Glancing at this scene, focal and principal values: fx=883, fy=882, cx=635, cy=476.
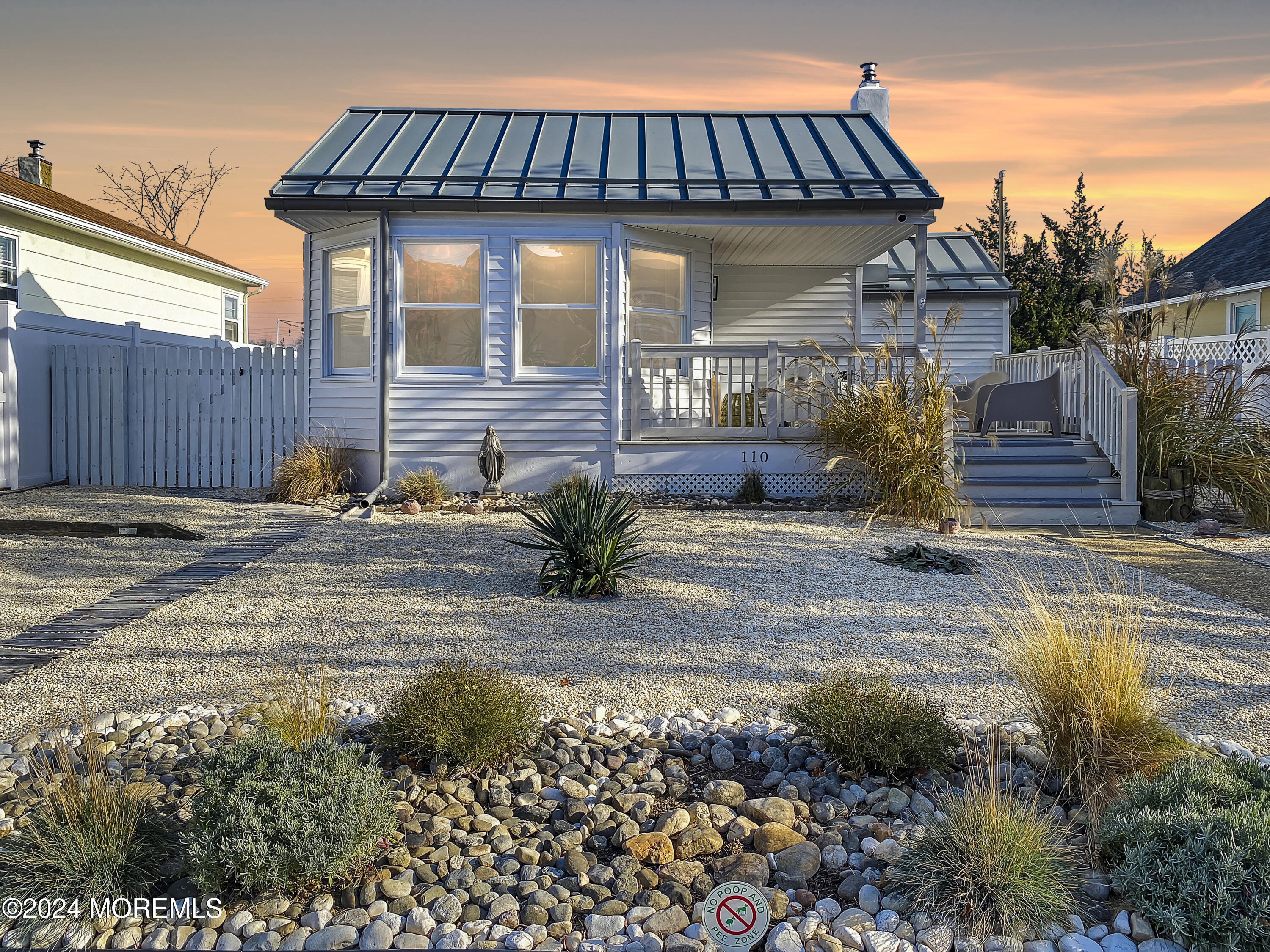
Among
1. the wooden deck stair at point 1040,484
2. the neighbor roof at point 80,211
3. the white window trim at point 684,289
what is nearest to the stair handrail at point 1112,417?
the wooden deck stair at point 1040,484

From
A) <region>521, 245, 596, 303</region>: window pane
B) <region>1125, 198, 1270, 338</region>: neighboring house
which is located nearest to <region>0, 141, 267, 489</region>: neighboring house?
<region>521, 245, 596, 303</region>: window pane

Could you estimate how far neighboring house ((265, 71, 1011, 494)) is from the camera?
1052cm

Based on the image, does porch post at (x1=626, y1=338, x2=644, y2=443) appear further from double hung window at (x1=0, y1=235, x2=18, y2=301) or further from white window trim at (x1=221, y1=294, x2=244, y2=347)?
white window trim at (x1=221, y1=294, x2=244, y2=347)

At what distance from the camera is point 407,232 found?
10742 mm

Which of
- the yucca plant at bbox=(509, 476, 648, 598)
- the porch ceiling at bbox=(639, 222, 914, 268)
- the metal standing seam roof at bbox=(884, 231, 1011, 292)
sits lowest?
the yucca plant at bbox=(509, 476, 648, 598)

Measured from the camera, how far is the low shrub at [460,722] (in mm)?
3186

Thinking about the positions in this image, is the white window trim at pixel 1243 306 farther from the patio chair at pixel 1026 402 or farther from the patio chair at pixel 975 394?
the patio chair at pixel 1026 402

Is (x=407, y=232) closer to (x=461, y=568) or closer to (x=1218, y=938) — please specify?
(x=461, y=568)

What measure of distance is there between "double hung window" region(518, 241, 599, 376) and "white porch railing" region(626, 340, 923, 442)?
0.69 m

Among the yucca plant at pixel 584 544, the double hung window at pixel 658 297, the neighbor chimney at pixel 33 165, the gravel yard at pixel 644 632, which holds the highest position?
the neighbor chimney at pixel 33 165

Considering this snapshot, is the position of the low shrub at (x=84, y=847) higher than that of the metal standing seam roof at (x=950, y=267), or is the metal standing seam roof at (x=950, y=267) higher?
the metal standing seam roof at (x=950, y=267)

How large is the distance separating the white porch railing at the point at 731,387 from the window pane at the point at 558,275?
1.06 m

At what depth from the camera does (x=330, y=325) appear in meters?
11.5

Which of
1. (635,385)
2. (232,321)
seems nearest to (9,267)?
(232,321)
